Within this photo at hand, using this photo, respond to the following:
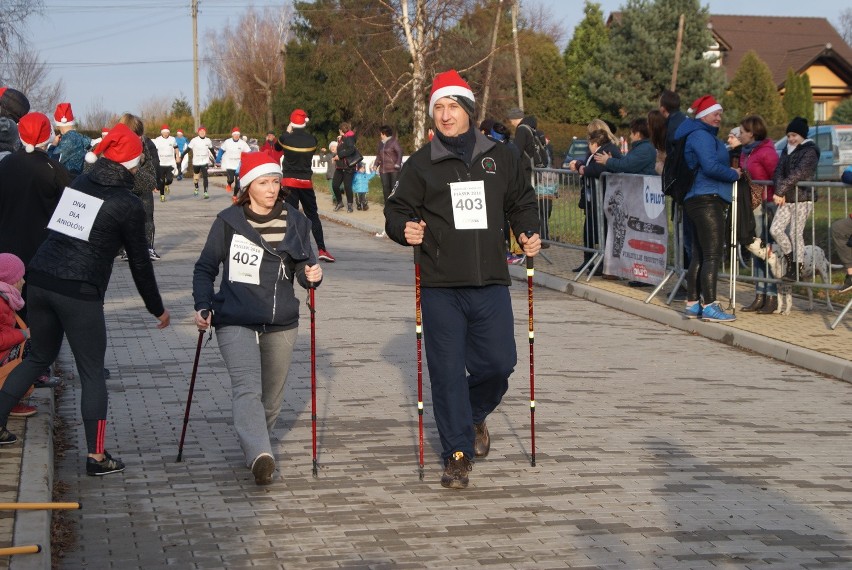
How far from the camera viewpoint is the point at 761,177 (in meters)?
13.5

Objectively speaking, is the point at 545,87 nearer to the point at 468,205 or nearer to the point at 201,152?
the point at 201,152

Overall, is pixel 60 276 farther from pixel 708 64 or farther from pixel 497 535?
pixel 708 64

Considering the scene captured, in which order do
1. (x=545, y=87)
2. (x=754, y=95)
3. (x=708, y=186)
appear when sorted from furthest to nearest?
1. (x=545, y=87)
2. (x=754, y=95)
3. (x=708, y=186)

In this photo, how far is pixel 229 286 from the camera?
685 centimetres

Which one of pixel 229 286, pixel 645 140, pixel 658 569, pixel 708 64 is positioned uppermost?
pixel 708 64

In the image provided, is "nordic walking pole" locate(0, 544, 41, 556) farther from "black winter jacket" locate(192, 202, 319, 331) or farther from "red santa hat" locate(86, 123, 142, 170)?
"red santa hat" locate(86, 123, 142, 170)

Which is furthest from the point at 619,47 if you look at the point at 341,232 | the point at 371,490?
the point at 371,490

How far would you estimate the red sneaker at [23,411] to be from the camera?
309 inches

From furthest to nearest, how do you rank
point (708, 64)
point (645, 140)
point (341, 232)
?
point (708, 64) < point (341, 232) < point (645, 140)

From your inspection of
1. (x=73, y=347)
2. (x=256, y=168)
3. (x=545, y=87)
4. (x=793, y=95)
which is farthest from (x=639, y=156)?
(x=545, y=87)

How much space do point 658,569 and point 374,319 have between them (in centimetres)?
801

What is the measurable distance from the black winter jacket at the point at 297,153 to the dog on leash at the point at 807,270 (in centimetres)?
800

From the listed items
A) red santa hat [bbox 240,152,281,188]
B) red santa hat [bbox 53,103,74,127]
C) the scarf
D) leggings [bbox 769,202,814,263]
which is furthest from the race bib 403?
red santa hat [bbox 53,103,74,127]

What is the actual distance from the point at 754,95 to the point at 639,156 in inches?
2179
